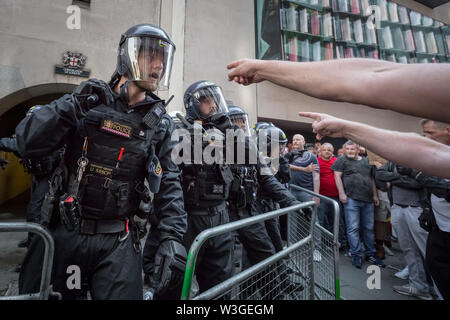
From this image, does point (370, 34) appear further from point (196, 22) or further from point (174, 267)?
point (174, 267)


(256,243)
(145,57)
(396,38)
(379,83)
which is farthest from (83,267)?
(396,38)

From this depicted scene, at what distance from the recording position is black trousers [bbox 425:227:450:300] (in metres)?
2.11

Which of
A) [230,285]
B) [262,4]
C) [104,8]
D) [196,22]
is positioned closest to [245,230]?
[230,285]

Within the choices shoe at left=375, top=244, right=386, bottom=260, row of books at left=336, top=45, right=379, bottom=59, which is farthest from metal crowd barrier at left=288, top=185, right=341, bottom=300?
row of books at left=336, top=45, right=379, bottom=59

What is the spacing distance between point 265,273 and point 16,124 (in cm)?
1008

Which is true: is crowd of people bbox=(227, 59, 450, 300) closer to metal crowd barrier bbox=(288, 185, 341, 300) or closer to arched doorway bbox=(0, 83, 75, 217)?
metal crowd barrier bbox=(288, 185, 341, 300)

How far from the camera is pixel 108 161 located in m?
1.42

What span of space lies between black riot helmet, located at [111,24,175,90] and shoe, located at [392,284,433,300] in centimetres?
405

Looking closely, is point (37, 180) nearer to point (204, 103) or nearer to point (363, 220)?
point (204, 103)

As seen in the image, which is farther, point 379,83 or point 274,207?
point 274,207

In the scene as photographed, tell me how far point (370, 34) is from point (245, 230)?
11.1 meters

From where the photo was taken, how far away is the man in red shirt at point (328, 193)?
15.4ft

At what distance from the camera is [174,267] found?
138cm

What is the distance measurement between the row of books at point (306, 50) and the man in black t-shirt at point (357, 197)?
193 inches
